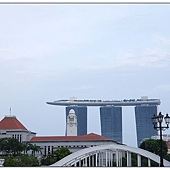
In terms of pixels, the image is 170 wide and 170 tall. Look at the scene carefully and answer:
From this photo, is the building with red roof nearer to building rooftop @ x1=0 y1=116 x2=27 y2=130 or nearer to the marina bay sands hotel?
building rooftop @ x1=0 y1=116 x2=27 y2=130

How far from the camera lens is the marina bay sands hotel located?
55.5 metres

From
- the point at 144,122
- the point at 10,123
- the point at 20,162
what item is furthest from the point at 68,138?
the point at 144,122

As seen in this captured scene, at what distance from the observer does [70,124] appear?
46781mm

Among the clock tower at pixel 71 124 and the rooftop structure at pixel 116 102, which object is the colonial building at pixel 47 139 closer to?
the clock tower at pixel 71 124

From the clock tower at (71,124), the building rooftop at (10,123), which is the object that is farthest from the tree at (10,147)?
the clock tower at (71,124)

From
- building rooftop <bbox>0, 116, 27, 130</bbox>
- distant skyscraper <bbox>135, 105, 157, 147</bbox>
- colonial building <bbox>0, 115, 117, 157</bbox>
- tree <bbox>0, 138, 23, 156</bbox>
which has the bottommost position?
tree <bbox>0, 138, 23, 156</bbox>

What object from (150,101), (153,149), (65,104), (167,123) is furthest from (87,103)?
(167,123)

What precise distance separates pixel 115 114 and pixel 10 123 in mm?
23118

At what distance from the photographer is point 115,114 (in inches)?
2485

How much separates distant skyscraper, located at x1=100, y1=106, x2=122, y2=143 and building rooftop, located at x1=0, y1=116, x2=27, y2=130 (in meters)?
20.1

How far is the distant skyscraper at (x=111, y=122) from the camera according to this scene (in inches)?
2469

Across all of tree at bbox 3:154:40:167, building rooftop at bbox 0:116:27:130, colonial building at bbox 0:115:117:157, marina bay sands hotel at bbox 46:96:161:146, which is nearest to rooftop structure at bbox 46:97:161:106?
marina bay sands hotel at bbox 46:96:161:146

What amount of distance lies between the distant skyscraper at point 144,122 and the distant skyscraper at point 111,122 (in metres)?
2.91

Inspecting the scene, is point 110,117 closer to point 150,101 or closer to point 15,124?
point 150,101
